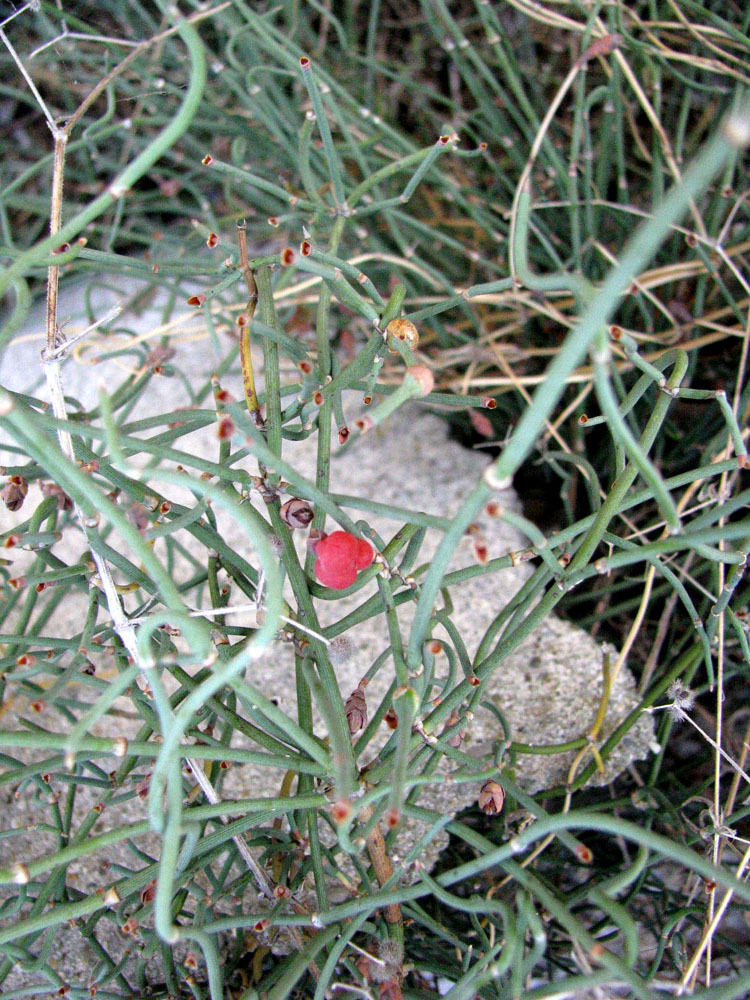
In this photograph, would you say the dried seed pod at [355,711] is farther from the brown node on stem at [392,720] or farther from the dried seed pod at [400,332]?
the dried seed pod at [400,332]

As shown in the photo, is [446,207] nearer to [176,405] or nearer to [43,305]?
[176,405]

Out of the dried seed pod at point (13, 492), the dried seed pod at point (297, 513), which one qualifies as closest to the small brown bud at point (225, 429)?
the dried seed pod at point (297, 513)

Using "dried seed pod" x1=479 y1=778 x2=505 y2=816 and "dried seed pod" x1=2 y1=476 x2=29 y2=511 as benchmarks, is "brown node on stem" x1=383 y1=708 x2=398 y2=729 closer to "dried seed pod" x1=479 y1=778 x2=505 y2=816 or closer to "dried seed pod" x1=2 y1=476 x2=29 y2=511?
"dried seed pod" x1=479 y1=778 x2=505 y2=816

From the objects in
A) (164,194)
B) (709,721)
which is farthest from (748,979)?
(164,194)

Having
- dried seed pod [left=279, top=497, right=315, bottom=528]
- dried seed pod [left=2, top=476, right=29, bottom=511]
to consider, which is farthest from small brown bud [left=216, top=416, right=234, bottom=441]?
dried seed pod [left=2, top=476, right=29, bottom=511]

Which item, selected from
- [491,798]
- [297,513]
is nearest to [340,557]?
[297,513]

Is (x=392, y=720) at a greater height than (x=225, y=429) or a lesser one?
lesser

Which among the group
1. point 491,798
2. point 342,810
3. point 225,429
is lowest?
point 491,798

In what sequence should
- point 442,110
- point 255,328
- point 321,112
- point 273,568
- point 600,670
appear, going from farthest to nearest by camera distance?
point 442,110 → point 600,670 → point 321,112 → point 255,328 → point 273,568

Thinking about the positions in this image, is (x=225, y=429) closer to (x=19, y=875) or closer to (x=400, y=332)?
(x=400, y=332)
